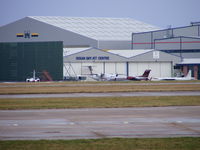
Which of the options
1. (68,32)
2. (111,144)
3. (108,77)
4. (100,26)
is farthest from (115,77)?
(111,144)

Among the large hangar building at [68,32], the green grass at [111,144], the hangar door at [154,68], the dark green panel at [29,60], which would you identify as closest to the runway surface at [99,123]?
the green grass at [111,144]

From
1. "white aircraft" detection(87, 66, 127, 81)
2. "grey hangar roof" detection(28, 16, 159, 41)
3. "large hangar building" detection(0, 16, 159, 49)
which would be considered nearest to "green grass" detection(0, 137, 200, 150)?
"white aircraft" detection(87, 66, 127, 81)

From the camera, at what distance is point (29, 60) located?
82.9 meters

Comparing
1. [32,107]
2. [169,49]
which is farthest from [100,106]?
[169,49]

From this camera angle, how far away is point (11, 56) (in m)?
83.6

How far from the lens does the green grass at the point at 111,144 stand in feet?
53.0

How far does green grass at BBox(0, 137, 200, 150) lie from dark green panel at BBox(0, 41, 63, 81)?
64.9 metres

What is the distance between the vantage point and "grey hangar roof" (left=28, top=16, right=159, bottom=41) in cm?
12194

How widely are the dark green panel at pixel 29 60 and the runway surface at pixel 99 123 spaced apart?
2090 inches

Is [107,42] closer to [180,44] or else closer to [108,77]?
[180,44]

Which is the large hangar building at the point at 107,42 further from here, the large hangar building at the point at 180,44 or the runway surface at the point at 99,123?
the runway surface at the point at 99,123

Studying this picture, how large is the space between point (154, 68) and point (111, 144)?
73.6 m

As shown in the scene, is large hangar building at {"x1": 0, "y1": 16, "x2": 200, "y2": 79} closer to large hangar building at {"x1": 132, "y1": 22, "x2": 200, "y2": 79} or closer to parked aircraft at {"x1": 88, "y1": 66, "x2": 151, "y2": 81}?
large hangar building at {"x1": 132, "y1": 22, "x2": 200, "y2": 79}

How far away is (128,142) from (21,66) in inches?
2664
